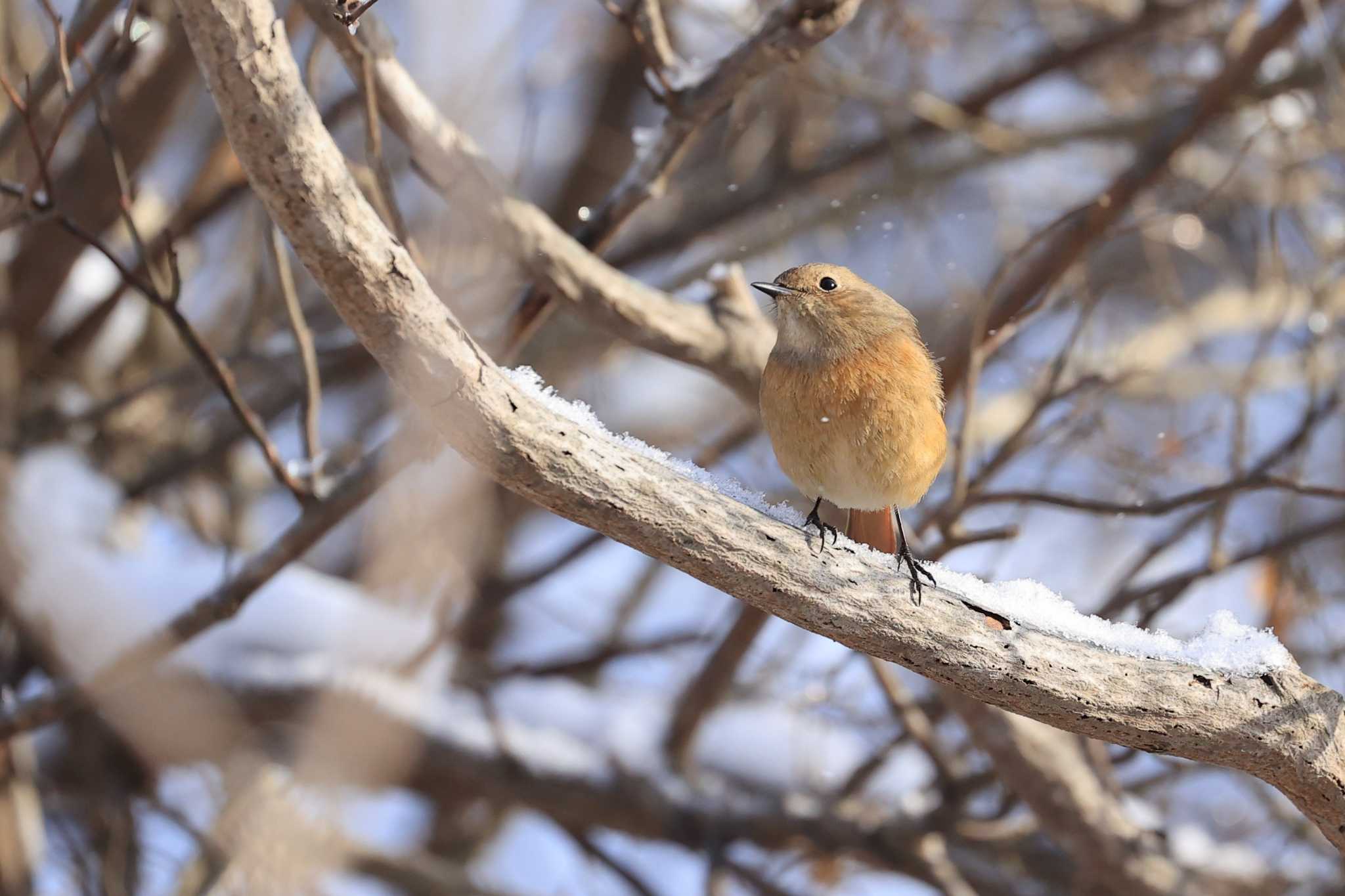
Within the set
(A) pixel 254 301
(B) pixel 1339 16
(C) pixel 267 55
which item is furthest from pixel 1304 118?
(C) pixel 267 55

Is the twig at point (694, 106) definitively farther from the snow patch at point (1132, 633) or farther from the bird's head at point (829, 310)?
the snow patch at point (1132, 633)

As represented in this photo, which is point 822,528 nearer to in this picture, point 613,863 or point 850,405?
point 850,405

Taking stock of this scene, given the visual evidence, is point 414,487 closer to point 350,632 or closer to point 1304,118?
point 350,632

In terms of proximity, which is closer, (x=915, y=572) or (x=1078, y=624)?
(x=1078, y=624)

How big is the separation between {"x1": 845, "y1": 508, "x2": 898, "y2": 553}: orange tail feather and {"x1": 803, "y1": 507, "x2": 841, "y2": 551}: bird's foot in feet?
0.52

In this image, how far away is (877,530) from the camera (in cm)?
346

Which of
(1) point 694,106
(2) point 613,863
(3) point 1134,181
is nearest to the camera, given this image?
(1) point 694,106

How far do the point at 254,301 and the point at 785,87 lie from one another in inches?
108

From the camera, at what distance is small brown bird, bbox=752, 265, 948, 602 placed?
307 centimetres

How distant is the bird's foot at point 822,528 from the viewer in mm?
2580

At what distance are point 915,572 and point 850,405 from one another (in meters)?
0.51

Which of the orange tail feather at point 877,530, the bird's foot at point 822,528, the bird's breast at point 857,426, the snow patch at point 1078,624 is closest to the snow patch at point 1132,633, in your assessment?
the snow patch at point 1078,624

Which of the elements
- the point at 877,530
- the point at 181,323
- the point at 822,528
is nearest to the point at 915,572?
the point at 822,528

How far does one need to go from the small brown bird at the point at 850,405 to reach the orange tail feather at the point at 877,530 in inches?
3.8
